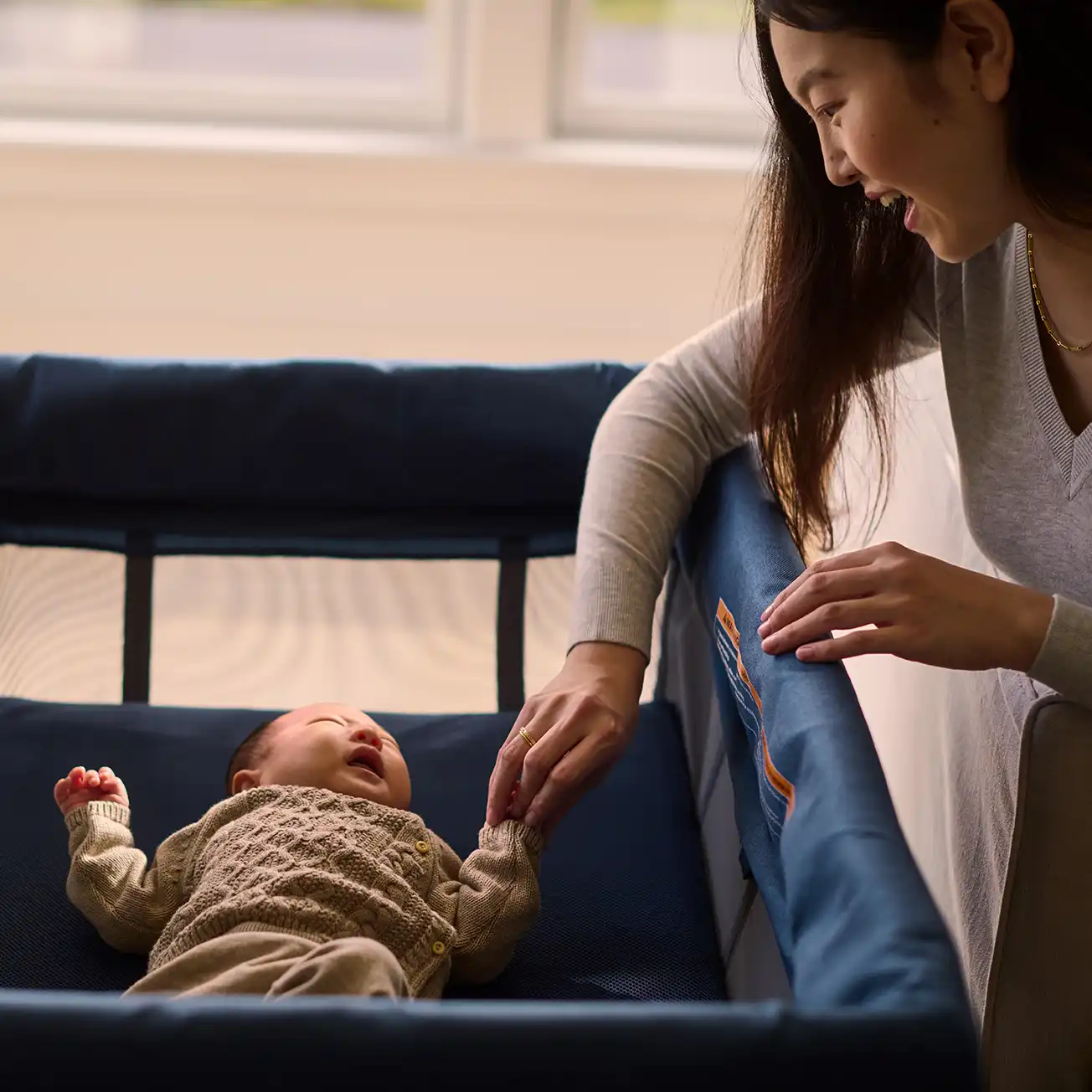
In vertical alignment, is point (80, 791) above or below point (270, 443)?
below

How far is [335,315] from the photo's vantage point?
2.15 m

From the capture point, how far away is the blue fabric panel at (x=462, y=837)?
3.24 ft

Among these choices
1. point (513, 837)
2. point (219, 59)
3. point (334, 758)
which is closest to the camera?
point (513, 837)

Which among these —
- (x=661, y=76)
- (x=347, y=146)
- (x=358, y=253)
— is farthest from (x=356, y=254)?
(x=661, y=76)

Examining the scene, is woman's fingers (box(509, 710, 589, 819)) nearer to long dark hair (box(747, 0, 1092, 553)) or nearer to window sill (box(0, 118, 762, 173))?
long dark hair (box(747, 0, 1092, 553))

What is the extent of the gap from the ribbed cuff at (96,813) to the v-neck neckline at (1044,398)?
0.70 m

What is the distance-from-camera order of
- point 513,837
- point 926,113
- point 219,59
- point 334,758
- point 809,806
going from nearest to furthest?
point 809,806, point 926,113, point 513,837, point 334,758, point 219,59

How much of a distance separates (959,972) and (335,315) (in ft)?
5.62

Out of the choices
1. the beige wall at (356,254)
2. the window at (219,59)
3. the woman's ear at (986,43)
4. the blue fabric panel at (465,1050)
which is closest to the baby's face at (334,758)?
the blue fabric panel at (465,1050)

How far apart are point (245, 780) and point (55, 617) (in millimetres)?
340

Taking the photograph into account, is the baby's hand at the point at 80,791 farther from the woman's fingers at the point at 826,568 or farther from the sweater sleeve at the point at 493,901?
the woman's fingers at the point at 826,568

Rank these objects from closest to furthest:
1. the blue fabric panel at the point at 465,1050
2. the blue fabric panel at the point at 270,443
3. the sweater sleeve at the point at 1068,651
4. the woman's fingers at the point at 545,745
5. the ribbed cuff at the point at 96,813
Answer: the blue fabric panel at the point at 465,1050 → the sweater sleeve at the point at 1068,651 → the woman's fingers at the point at 545,745 → the ribbed cuff at the point at 96,813 → the blue fabric panel at the point at 270,443

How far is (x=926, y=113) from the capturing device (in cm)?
83

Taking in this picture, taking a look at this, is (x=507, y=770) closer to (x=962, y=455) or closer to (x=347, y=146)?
(x=962, y=455)
